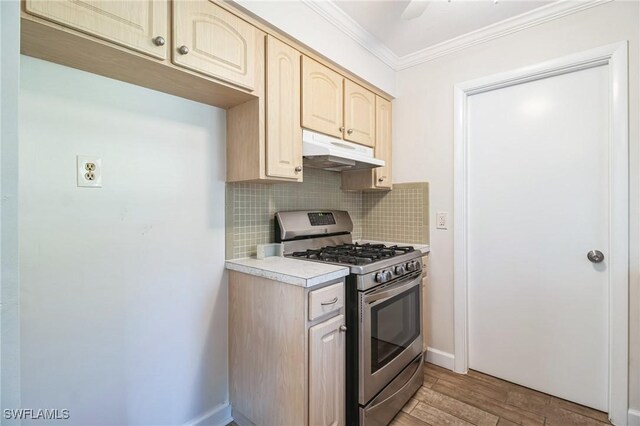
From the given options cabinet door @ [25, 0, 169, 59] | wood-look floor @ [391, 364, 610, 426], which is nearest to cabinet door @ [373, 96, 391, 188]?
wood-look floor @ [391, 364, 610, 426]

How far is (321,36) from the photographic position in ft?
5.87

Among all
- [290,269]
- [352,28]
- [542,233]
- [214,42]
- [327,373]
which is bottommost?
[327,373]

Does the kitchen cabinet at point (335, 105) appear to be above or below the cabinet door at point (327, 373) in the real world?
above

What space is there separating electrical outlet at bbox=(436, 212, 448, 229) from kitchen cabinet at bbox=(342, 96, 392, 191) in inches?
18.2

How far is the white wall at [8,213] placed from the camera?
48 cm

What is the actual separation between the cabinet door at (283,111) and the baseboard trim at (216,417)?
1351 mm

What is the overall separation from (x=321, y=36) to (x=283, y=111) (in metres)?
0.59

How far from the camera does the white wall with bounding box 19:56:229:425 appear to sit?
1120mm

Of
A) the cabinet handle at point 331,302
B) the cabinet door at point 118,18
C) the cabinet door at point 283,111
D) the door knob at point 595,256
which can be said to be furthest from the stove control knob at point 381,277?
the cabinet door at point 118,18

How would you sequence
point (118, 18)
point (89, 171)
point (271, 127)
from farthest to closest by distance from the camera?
1. point (271, 127)
2. point (89, 171)
3. point (118, 18)

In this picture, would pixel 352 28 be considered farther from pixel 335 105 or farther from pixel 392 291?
pixel 392 291

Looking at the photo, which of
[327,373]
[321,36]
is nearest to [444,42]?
[321,36]

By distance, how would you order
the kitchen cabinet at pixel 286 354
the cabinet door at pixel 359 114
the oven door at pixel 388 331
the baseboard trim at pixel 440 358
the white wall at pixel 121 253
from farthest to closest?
the baseboard trim at pixel 440 358, the cabinet door at pixel 359 114, the oven door at pixel 388 331, the kitchen cabinet at pixel 286 354, the white wall at pixel 121 253

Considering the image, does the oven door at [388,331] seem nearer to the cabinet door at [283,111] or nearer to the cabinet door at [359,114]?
the cabinet door at [283,111]
